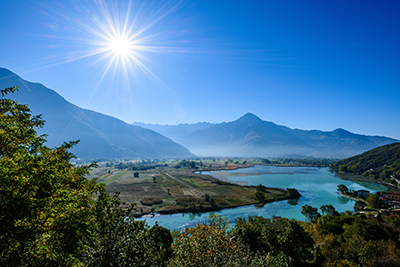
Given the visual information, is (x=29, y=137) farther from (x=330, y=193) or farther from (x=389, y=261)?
(x=330, y=193)

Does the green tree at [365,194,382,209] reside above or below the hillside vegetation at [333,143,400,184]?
below

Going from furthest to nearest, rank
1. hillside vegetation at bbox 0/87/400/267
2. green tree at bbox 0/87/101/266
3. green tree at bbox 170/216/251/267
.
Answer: green tree at bbox 170/216/251/267, hillside vegetation at bbox 0/87/400/267, green tree at bbox 0/87/101/266

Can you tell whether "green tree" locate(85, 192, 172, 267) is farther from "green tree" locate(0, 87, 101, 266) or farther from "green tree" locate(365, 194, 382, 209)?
"green tree" locate(365, 194, 382, 209)

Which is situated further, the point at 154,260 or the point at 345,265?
the point at 345,265

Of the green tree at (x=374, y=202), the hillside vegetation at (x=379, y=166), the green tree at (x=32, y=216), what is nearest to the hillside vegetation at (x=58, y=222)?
the green tree at (x=32, y=216)

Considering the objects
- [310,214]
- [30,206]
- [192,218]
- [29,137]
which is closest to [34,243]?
[30,206]

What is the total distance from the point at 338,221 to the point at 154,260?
40765 millimetres

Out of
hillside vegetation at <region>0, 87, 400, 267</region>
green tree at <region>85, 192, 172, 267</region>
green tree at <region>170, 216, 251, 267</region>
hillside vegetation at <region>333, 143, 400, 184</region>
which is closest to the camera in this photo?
hillside vegetation at <region>0, 87, 400, 267</region>

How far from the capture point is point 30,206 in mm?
5883

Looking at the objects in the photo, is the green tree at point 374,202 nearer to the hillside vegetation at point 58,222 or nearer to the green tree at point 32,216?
the hillside vegetation at point 58,222

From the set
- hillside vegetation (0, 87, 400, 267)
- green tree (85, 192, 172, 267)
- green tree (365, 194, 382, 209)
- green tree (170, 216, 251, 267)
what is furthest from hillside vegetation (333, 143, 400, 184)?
green tree (85, 192, 172, 267)

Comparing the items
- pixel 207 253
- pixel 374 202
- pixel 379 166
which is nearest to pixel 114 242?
pixel 207 253

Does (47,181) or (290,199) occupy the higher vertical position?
(47,181)

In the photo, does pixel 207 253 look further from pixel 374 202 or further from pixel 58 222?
pixel 374 202
